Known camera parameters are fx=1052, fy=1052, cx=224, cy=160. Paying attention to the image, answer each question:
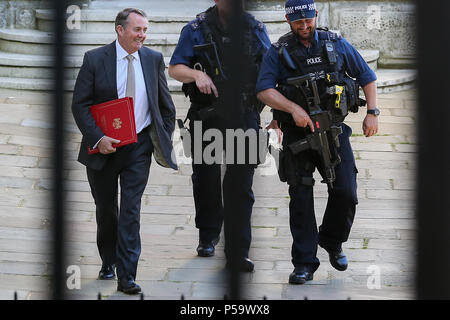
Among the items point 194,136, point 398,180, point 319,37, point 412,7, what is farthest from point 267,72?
point 398,180

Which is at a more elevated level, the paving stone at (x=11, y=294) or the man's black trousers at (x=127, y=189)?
the man's black trousers at (x=127, y=189)

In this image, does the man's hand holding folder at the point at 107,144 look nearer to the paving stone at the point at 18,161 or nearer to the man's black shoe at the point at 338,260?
the man's black shoe at the point at 338,260

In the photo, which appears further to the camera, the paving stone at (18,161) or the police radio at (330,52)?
the paving stone at (18,161)

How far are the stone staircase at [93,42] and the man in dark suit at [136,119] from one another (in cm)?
431

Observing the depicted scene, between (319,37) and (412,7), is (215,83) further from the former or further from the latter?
(412,7)

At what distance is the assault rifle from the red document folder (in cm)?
80

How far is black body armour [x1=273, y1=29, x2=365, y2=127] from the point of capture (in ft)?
17.1

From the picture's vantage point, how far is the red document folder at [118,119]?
518 cm

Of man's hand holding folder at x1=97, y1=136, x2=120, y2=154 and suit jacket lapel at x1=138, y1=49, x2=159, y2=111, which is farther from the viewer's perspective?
suit jacket lapel at x1=138, y1=49, x2=159, y2=111

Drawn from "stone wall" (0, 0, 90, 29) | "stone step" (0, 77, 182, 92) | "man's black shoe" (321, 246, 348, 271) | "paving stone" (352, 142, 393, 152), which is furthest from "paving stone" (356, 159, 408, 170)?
"stone wall" (0, 0, 90, 29)

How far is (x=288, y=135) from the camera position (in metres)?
5.37

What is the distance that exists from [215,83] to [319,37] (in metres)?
0.65
